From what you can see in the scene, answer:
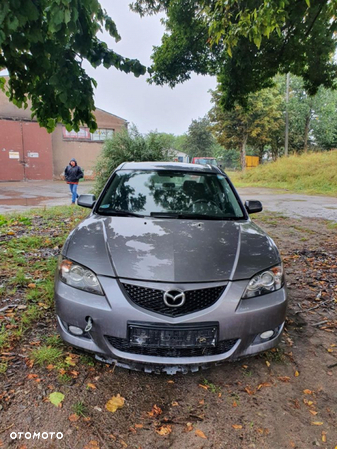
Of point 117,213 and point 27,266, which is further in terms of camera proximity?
point 27,266

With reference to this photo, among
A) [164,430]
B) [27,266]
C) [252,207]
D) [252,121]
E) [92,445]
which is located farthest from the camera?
[252,121]

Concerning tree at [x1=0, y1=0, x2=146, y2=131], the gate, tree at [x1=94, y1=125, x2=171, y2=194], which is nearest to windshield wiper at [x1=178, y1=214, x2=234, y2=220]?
tree at [x1=0, y1=0, x2=146, y2=131]

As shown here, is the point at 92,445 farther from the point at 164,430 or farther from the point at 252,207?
the point at 252,207

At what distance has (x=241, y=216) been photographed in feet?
10.3

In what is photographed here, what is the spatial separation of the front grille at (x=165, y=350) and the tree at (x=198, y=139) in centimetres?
5158

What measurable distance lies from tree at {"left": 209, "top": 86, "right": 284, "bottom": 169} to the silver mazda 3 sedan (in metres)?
27.8

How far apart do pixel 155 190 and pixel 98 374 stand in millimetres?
1941

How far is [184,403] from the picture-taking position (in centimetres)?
198

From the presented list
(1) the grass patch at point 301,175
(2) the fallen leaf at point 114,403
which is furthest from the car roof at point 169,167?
(1) the grass patch at point 301,175

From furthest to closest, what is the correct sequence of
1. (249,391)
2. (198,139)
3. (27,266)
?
(198,139), (27,266), (249,391)

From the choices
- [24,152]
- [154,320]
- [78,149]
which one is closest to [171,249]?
[154,320]

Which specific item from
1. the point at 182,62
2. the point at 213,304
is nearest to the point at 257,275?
the point at 213,304

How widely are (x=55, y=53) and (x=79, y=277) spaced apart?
247 centimetres

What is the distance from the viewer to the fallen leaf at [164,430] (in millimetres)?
1762
